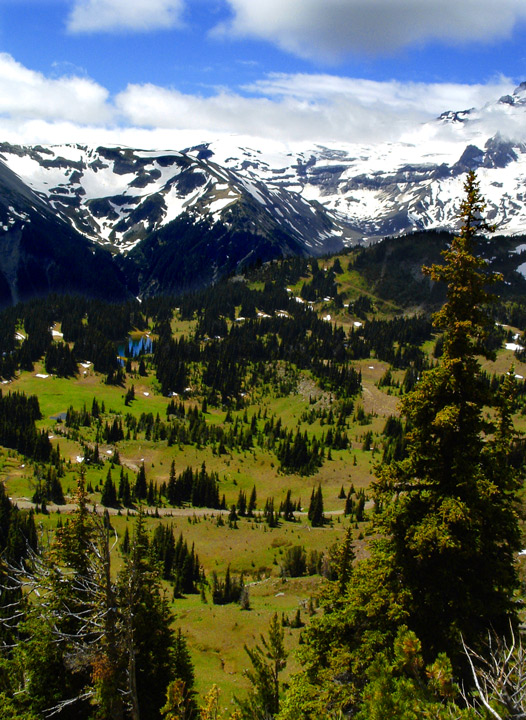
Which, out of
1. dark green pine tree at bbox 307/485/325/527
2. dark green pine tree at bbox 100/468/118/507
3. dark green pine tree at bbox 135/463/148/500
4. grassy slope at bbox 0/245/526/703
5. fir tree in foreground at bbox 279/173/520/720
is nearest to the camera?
fir tree in foreground at bbox 279/173/520/720

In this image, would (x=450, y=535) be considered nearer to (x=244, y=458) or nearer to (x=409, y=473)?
(x=409, y=473)

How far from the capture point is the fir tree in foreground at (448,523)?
65.0 ft

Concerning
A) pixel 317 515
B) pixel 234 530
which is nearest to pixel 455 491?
pixel 234 530

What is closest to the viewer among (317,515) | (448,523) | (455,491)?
(448,523)

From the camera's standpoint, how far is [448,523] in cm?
1964

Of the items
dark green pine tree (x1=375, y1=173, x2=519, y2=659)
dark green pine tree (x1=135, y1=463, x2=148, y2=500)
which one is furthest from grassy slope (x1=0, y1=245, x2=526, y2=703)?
dark green pine tree (x1=135, y1=463, x2=148, y2=500)

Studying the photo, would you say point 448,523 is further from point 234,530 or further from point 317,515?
point 317,515

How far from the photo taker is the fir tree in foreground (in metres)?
19.8

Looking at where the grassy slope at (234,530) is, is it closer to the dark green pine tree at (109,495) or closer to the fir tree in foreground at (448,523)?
the fir tree in foreground at (448,523)

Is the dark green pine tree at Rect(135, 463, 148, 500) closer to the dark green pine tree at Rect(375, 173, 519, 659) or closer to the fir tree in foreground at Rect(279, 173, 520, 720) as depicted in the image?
the fir tree in foreground at Rect(279, 173, 520, 720)

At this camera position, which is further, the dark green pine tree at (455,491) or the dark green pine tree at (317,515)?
the dark green pine tree at (317,515)

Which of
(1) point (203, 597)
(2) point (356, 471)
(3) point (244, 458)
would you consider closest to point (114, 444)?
(3) point (244, 458)

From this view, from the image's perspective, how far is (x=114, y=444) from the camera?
166 m

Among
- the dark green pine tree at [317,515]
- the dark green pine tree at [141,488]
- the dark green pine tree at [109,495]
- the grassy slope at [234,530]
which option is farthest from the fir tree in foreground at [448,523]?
the dark green pine tree at [141,488]
